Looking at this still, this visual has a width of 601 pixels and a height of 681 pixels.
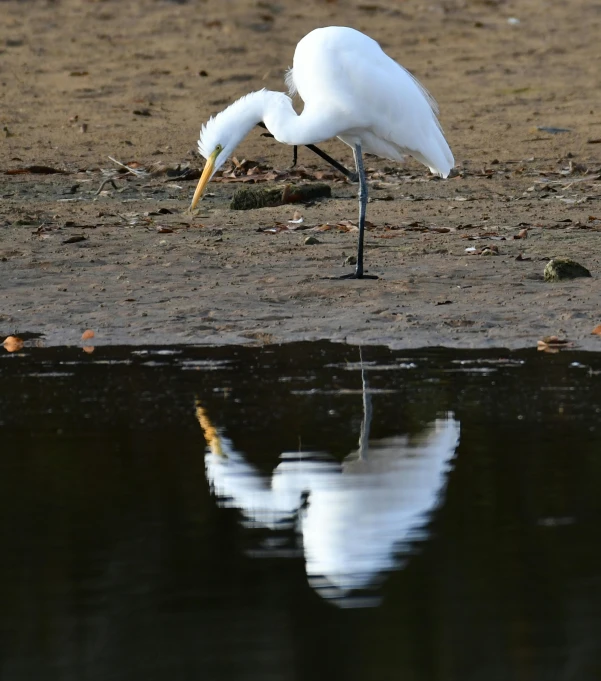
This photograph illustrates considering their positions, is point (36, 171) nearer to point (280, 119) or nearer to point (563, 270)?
point (280, 119)

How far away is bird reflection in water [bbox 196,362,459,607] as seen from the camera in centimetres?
377

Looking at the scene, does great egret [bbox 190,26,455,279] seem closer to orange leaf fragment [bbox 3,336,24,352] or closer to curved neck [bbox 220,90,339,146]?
curved neck [bbox 220,90,339,146]

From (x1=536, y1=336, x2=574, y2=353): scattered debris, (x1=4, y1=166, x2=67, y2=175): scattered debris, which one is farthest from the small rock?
(x1=4, y1=166, x2=67, y2=175): scattered debris

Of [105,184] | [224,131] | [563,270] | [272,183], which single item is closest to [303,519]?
[563,270]

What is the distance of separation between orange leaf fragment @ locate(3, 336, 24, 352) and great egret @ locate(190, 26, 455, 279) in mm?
1826

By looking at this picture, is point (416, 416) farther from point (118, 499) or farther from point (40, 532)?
point (40, 532)

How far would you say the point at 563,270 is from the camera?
26.1 feet

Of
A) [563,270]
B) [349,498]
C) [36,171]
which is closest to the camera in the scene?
[349,498]

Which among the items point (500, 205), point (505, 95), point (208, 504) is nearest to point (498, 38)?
point (505, 95)

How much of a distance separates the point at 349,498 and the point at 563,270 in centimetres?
394

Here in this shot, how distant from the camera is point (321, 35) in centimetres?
856

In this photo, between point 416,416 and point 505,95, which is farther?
point 505,95

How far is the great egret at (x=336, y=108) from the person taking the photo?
27.5 feet

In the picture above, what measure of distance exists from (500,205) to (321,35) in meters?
2.74
